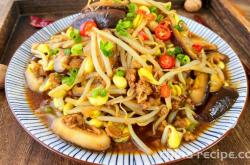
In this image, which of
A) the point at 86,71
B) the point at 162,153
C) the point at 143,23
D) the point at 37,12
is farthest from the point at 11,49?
the point at 162,153

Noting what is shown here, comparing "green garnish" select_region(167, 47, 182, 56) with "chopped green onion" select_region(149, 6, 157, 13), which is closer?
"green garnish" select_region(167, 47, 182, 56)

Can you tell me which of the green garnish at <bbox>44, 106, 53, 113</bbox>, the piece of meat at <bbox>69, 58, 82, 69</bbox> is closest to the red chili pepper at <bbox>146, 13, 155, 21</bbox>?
the piece of meat at <bbox>69, 58, 82, 69</bbox>

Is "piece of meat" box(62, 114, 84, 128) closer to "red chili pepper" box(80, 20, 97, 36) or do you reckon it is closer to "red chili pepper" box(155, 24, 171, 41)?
"red chili pepper" box(80, 20, 97, 36)

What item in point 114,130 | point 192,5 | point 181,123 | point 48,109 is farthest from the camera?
point 192,5

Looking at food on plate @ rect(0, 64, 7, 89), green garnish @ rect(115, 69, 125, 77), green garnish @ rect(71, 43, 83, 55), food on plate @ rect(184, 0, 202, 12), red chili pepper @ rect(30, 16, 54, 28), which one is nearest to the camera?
green garnish @ rect(115, 69, 125, 77)

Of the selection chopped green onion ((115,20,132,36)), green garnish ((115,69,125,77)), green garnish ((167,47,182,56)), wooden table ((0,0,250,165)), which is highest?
chopped green onion ((115,20,132,36))

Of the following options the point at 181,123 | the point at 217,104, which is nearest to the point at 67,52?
the point at 181,123

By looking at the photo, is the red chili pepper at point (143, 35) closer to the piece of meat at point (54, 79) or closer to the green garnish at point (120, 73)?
the green garnish at point (120, 73)

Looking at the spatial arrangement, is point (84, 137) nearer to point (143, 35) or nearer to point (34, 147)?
point (34, 147)
